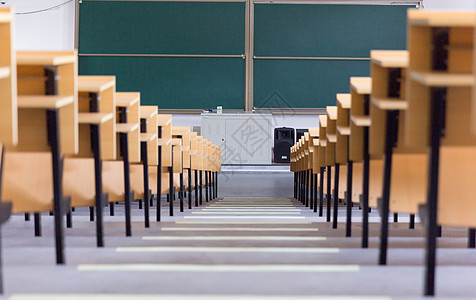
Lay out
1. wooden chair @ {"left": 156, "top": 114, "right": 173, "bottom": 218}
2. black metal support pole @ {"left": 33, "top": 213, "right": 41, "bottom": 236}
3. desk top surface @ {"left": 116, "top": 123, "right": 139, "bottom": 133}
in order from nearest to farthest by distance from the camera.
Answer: desk top surface @ {"left": 116, "top": 123, "right": 139, "bottom": 133} < black metal support pole @ {"left": 33, "top": 213, "right": 41, "bottom": 236} < wooden chair @ {"left": 156, "top": 114, "right": 173, "bottom": 218}

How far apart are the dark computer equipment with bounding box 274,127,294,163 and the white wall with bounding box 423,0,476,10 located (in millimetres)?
4481

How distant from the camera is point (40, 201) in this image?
230 centimetres

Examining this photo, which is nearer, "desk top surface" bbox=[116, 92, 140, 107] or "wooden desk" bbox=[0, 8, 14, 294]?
"wooden desk" bbox=[0, 8, 14, 294]

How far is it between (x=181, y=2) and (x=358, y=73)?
466 cm

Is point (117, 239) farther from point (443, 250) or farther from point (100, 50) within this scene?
point (100, 50)

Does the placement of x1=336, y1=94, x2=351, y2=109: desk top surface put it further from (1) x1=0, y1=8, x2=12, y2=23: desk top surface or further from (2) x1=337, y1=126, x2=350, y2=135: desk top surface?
(1) x1=0, y1=8, x2=12, y2=23: desk top surface

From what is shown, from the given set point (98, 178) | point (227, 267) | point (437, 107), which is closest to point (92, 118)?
point (98, 178)

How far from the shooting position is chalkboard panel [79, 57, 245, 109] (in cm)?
1298

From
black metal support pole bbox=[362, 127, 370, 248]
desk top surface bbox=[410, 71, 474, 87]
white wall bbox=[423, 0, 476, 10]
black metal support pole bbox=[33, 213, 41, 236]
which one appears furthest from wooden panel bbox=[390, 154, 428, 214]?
white wall bbox=[423, 0, 476, 10]

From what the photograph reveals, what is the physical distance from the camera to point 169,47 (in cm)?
1304

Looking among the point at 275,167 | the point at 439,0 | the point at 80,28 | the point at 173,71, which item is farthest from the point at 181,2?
the point at 439,0

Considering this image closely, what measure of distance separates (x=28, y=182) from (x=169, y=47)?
1107 centimetres

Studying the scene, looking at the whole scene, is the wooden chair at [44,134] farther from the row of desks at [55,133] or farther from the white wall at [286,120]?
the white wall at [286,120]

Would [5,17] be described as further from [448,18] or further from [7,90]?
[448,18]
